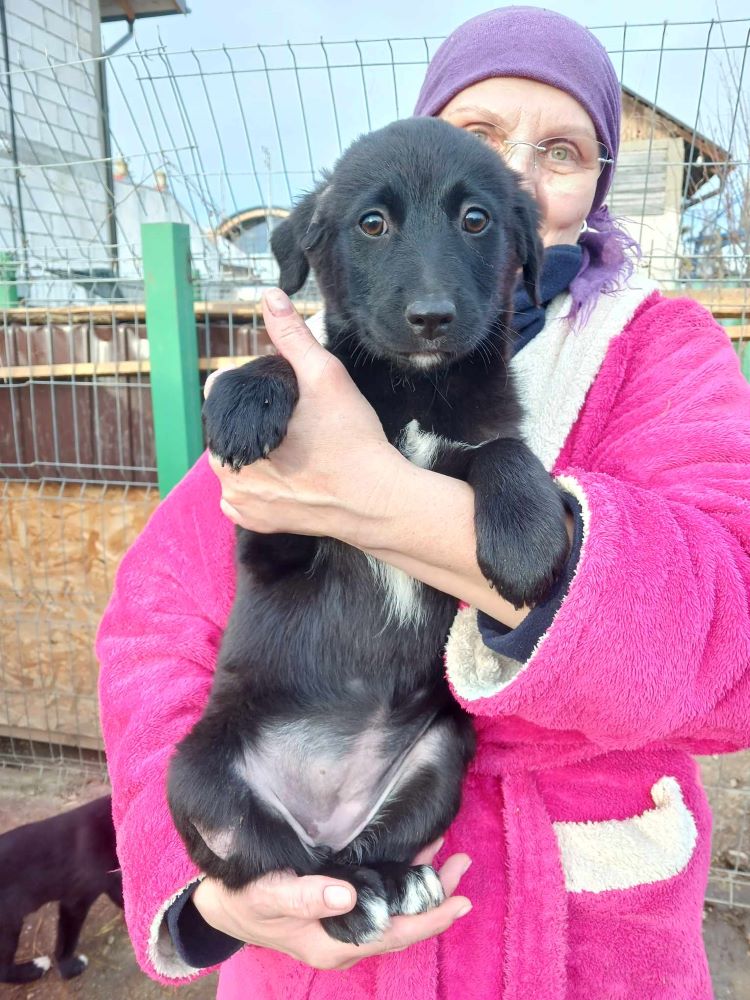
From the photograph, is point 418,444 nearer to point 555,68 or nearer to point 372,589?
point 372,589

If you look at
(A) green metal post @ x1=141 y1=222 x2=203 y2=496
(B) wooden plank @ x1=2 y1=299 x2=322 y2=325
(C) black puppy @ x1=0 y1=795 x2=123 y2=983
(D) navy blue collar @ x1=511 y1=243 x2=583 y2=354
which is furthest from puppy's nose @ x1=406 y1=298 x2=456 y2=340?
(C) black puppy @ x1=0 y1=795 x2=123 y2=983

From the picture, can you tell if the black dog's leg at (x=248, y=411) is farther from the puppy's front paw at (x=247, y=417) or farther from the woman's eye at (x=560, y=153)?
the woman's eye at (x=560, y=153)

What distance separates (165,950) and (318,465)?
0.90m

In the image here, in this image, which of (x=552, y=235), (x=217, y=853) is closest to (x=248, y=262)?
(x=552, y=235)

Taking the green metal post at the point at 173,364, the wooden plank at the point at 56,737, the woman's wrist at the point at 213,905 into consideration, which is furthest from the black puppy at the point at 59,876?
the woman's wrist at the point at 213,905

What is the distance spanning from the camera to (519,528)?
1.09 meters

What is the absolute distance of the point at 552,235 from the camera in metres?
1.71

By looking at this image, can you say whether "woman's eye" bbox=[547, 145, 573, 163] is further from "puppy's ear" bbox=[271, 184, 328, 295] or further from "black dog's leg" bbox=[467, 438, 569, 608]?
"black dog's leg" bbox=[467, 438, 569, 608]

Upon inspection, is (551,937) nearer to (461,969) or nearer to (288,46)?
(461,969)

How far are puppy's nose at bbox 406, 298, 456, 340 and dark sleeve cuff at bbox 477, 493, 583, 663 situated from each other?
44 cm

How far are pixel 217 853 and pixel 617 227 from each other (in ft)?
5.42

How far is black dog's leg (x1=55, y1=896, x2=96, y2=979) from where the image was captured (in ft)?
9.29

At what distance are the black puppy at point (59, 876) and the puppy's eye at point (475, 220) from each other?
2.58 metres

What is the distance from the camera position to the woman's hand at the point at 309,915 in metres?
1.13
